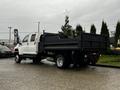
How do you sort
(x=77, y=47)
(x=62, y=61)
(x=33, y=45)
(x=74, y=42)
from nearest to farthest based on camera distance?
(x=77, y=47), (x=74, y=42), (x=62, y=61), (x=33, y=45)

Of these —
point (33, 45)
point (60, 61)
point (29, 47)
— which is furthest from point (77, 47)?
point (29, 47)

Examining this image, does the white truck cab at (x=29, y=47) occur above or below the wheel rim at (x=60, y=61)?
above

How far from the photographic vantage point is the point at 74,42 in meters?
15.6

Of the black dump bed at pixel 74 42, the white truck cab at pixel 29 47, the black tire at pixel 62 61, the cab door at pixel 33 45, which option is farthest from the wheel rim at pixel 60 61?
the cab door at pixel 33 45

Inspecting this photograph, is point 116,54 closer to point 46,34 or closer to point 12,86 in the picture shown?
point 46,34

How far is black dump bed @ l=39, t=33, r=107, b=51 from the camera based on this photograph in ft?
50.8

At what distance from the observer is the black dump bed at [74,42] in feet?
50.8

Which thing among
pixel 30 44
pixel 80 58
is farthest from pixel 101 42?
pixel 30 44

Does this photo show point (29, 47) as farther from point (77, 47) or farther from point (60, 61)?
point (77, 47)

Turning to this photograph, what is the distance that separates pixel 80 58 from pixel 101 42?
162cm

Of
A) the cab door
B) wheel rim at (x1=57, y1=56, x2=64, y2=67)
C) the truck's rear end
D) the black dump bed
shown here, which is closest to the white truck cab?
the cab door

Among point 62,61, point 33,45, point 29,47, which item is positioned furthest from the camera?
point 29,47

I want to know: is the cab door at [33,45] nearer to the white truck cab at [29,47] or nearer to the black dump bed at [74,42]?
the white truck cab at [29,47]

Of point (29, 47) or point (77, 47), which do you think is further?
point (29, 47)
